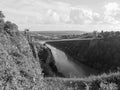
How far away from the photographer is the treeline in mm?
26608

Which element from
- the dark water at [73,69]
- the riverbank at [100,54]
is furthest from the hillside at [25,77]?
the riverbank at [100,54]

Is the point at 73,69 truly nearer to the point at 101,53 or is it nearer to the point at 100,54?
the point at 100,54

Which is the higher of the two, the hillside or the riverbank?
the hillside

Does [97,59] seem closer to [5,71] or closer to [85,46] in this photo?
[85,46]

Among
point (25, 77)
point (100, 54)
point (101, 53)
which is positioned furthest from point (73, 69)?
point (25, 77)

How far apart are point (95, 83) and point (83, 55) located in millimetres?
29058

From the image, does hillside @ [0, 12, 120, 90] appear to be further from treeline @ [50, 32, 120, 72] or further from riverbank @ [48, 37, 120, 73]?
treeline @ [50, 32, 120, 72]

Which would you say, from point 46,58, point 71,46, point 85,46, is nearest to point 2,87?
point 46,58

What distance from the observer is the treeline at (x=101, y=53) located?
1048 inches

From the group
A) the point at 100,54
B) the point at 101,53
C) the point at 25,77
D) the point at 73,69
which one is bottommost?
the point at 73,69

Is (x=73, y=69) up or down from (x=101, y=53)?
down

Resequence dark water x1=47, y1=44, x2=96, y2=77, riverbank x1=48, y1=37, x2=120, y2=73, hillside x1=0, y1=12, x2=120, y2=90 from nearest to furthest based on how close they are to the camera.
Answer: hillside x1=0, y1=12, x2=120, y2=90 → dark water x1=47, y1=44, x2=96, y2=77 → riverbank x1=48, y1=37, x2=120, y2=73

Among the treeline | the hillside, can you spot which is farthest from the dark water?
the hillside

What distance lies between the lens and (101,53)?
1228 inches
